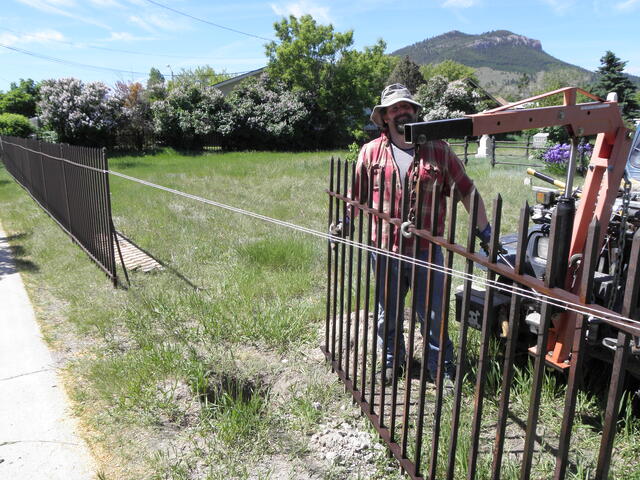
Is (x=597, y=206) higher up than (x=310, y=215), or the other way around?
(x=597, y=206)

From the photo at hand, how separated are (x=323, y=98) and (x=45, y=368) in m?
34.1

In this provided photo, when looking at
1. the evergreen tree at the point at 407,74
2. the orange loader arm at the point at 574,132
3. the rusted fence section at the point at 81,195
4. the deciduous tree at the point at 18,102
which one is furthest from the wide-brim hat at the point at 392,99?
the deciduous tree at the point at 18,102

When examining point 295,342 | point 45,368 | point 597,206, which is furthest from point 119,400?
point 597,206

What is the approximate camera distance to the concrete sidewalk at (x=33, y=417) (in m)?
2.69

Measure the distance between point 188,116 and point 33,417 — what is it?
27.3 m

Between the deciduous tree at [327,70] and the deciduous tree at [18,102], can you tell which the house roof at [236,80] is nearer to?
the deciduous tree at [327,70]

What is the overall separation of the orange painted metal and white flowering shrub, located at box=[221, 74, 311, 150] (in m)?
27.9

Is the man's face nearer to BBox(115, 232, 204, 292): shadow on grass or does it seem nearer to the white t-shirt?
the white t-shirt

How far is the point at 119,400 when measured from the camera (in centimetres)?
316

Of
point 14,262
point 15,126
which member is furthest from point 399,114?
point 15,126

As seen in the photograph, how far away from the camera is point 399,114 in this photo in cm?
302

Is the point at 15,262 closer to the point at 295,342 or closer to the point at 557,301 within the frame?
the point at 295,342

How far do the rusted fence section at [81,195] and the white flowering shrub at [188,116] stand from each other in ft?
62.6

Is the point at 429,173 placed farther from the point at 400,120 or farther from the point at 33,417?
the point at 33,417
